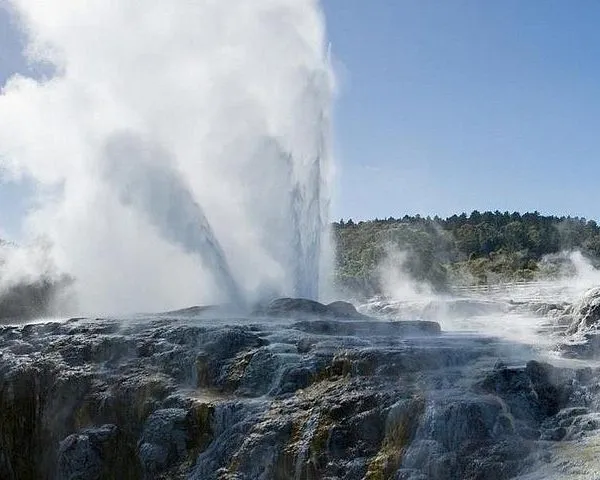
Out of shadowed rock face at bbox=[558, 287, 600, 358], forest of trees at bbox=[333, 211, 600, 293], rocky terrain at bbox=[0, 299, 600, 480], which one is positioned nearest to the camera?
rocky terrain at bbox=[0, 299, 600, 480]

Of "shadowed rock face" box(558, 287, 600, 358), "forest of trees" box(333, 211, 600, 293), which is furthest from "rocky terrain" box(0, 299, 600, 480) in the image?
"forest of trees" box(333, 211, 600, 293)

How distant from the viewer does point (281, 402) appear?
48.3 ft

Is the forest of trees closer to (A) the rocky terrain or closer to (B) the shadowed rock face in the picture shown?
(B) the shadowed rock face

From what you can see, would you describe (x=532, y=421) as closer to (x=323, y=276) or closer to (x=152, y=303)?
(x=323, y=276)

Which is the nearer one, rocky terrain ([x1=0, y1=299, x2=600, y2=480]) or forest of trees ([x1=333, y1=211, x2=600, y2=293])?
rocky terrain ([x1=0, y1=299, x2=600, y2=480])

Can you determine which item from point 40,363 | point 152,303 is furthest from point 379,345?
point 152,303

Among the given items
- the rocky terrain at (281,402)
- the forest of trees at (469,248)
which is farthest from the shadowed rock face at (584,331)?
the forest of trees at (469,248)

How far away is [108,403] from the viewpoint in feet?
55.6

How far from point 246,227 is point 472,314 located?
1060cm

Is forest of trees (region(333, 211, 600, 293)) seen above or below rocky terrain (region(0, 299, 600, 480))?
above

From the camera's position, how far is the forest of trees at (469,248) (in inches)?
2415

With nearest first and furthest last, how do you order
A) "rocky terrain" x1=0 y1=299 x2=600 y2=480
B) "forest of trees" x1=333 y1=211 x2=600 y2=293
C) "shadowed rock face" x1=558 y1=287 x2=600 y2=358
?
"rocky terrain" x1=0 y1=299 x2=600 y2=480 → "shadowed rock face" x1=558 y1=287 x2=600 y2=358 → "forest of trees" x1=333 y1=211 x2=600 y2=293

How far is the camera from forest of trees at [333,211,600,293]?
201 ft

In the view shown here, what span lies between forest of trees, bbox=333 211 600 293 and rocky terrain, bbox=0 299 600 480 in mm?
31407
